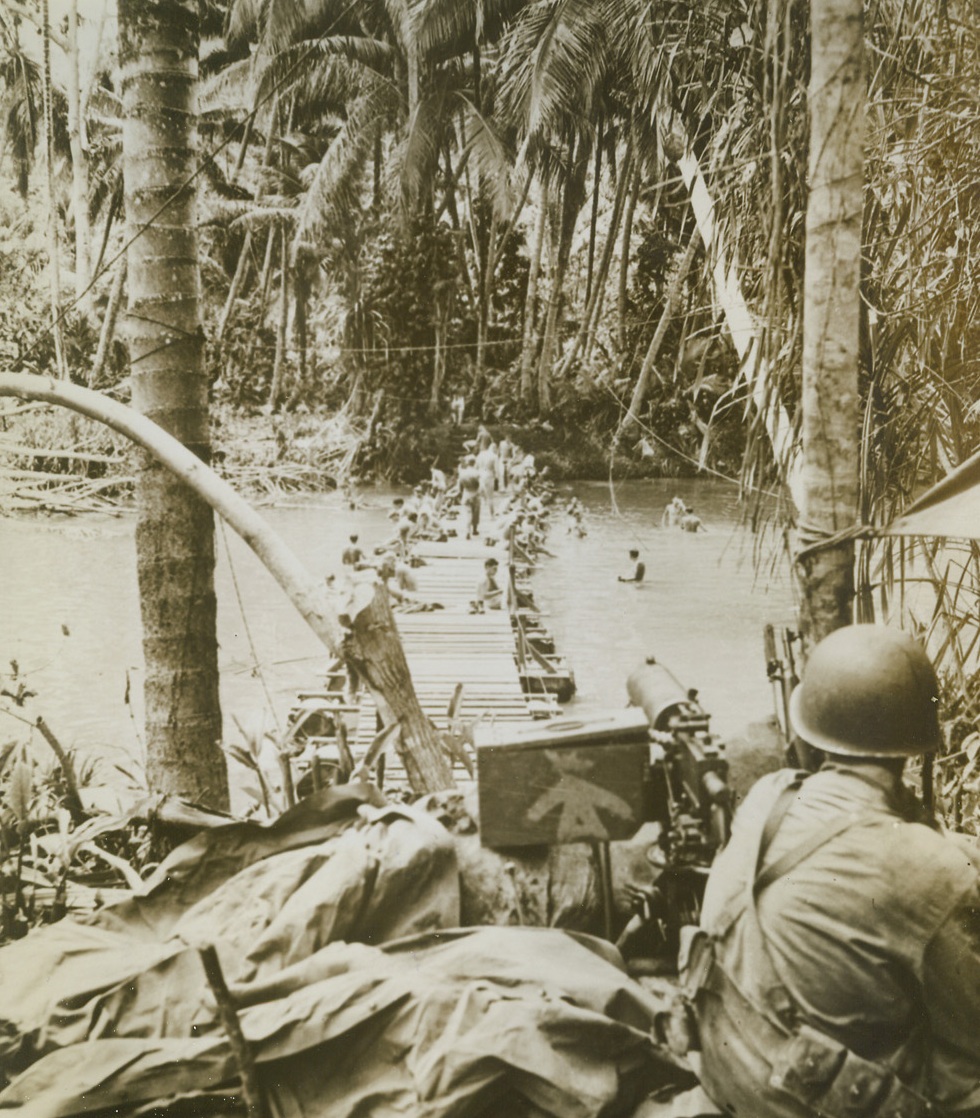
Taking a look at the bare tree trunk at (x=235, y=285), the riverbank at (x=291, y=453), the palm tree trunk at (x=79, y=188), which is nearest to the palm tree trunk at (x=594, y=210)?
the riverbank at (x=291, y=453)

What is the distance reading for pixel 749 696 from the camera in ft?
9.57

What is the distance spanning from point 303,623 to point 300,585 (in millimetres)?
364

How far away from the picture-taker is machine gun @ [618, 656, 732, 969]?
2164 mm

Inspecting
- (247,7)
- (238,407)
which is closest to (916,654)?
(238,407)

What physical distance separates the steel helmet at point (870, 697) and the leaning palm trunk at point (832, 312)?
2.17 ft

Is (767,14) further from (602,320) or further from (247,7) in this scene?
(247,7)

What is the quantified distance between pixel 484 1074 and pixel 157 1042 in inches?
29.5

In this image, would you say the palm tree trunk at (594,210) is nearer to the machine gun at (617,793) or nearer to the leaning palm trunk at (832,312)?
the leaning palm trunk at (832,312)

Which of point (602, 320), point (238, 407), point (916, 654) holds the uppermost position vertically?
point (602, 320)

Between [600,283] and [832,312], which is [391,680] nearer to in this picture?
[600,283]

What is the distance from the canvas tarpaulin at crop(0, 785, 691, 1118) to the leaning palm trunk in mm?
1145

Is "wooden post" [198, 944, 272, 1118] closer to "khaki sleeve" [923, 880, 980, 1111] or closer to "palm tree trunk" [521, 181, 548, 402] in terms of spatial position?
"khaki sleeve" [923, 880, 980, 1111]

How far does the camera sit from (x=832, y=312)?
251cm

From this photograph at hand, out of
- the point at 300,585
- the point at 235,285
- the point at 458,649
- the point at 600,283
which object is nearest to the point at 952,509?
the point at 600,283
